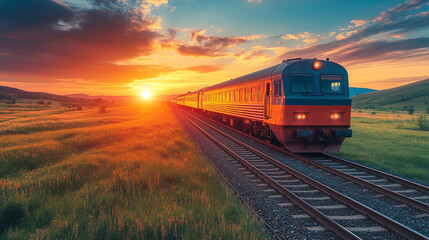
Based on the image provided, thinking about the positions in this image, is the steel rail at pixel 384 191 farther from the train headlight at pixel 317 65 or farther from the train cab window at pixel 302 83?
the train headlight at pixel 317 65

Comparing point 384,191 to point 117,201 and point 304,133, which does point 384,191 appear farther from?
point 117,201

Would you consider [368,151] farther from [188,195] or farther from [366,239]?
[188,195]

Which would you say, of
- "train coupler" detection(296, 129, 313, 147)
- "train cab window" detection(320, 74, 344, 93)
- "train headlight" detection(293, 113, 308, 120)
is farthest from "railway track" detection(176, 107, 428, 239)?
"train cab window" detection(320, 74, 344, 93)

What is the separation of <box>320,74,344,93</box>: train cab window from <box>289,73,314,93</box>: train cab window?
1.62ft

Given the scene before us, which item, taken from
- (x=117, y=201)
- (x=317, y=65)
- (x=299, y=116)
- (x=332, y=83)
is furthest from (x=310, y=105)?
(x=117, y=201)

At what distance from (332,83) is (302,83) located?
1368 millimetres

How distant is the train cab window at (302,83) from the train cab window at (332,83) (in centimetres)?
49

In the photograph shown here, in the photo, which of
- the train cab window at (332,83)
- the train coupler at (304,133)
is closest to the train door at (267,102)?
the train coupler at (304,133)

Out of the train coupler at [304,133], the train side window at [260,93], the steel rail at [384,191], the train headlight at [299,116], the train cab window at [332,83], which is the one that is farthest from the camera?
the train side window at [260,93]

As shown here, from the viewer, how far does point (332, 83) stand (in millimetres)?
9898

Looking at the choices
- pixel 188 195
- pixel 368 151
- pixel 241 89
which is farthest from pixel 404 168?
pixel 241 89

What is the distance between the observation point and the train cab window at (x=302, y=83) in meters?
9.69

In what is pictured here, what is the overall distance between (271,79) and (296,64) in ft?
4.45

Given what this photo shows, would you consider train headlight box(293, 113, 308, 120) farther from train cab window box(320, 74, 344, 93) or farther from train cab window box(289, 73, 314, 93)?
train cab window box(320, 74, 344, 93)
